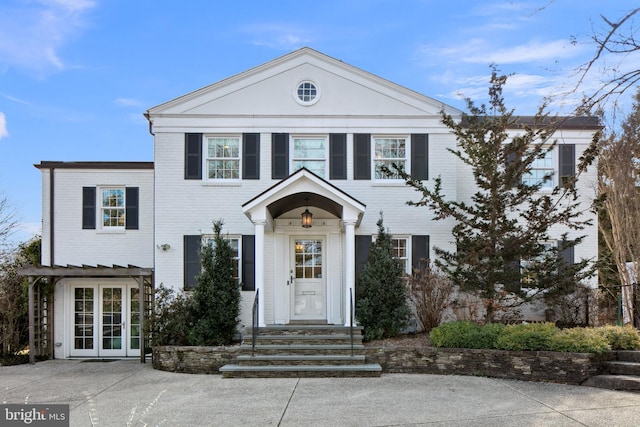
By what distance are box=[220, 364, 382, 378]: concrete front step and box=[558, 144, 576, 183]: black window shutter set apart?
7962 millimetres

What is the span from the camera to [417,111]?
13523 millimetres

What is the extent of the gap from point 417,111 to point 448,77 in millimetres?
3880

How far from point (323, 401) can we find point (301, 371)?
6.63ft

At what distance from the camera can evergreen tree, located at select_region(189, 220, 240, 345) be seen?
11508 millimetres

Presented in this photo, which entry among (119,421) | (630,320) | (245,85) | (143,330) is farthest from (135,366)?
(630,320)

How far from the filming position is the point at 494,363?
979 cm

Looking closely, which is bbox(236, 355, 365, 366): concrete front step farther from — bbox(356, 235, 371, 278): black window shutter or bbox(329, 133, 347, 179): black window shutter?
bbox(329, 133, 347, 179): black window shutter

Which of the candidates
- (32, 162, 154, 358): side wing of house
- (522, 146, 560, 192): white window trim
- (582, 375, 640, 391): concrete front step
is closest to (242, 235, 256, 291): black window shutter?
(32, 162, 154, 358): side wing of house

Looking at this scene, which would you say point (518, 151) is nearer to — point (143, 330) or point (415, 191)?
point (415, 191)

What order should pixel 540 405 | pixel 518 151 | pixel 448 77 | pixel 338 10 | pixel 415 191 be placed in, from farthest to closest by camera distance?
1. pixel 415 191
2. pixel 518 151
3. pixel 448 77
4. pixel 338 10
5. pixel 540 405

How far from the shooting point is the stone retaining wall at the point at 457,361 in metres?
9.34

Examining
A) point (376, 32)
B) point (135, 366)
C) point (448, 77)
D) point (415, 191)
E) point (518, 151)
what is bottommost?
point (135, 366)

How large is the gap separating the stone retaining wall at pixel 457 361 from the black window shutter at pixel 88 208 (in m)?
4.75

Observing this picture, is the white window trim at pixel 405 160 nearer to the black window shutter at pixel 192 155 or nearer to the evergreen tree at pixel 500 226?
the evergreen tree at pixel 500 226
